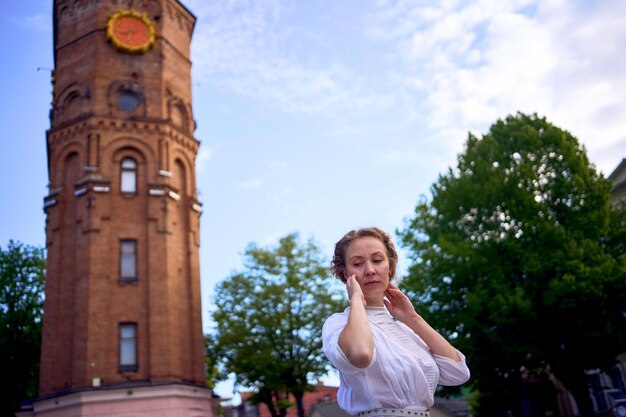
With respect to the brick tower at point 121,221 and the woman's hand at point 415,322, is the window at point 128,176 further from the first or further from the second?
the woman's hand at point 415,322

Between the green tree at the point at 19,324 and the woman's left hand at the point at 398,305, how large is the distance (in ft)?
121

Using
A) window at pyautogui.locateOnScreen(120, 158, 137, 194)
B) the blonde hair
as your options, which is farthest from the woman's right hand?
window at pyautogui.locateOnScreen(120, 158, 137, 194)

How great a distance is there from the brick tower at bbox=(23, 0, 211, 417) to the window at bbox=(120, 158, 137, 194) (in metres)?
0.05

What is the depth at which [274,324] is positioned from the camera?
29.6 meters

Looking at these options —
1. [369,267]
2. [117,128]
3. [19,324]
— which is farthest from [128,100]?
[369,267]

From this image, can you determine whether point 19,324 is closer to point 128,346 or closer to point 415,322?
point 128,346

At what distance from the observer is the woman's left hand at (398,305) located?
12.8 ft

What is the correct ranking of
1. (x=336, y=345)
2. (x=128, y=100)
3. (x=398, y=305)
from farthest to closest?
(x=128, y=100)
(x=398, y=305)
(x=336, y=345)

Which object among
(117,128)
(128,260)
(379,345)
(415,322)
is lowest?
(379,345)

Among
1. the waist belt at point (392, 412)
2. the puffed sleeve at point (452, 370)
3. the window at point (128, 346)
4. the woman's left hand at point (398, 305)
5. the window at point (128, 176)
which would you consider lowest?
the waist belt at point (392, 412)

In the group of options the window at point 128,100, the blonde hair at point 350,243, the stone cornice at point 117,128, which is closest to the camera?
the blonde hair at point 350,243

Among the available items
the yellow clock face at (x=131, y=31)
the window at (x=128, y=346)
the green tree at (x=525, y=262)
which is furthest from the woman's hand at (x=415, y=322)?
the yellow clock face at (x=131, y=31)

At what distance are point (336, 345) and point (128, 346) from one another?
22.1m

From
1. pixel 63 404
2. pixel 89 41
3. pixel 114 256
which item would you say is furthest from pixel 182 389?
pixel 89 41
